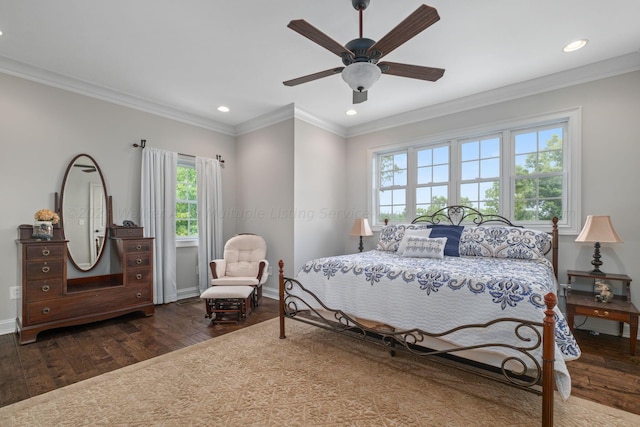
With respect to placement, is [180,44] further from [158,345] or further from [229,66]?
[158,345]

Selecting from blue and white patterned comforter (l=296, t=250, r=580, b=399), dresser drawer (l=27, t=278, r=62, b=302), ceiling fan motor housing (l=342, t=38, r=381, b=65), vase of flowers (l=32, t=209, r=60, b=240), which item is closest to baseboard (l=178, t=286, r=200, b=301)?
dresser drawer (l=27, t=278, r=62, b=302)

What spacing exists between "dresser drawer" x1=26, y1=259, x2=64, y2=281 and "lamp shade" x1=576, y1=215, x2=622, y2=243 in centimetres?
531

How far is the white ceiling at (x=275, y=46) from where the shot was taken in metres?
2.35

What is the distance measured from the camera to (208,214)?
15.7 ft

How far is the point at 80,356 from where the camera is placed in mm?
2547

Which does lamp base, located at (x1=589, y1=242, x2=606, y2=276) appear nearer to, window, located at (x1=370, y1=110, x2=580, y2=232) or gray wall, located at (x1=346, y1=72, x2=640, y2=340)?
gray wall, located at (x1=346, y1=72, x2=640, y2=340)

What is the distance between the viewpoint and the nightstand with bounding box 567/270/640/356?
8.30ft

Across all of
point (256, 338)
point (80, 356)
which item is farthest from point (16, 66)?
point (256, 338)

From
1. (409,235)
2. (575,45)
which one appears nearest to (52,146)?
(409,235)

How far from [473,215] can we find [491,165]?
72 centimetres

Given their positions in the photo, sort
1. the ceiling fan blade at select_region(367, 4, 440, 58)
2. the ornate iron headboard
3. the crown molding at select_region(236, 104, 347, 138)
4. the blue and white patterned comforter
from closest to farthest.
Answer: the ceiling fan blade at select_region(367, 4, 440, 58) < the blue and white patterned comforter < the ornate iron headboard < the crown molding at select_region(236, 104, 347, 138)

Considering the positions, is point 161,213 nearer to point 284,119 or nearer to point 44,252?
point 44,252

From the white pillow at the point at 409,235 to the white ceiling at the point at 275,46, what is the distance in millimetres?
1843

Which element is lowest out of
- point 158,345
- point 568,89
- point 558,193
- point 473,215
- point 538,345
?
point 158,345
